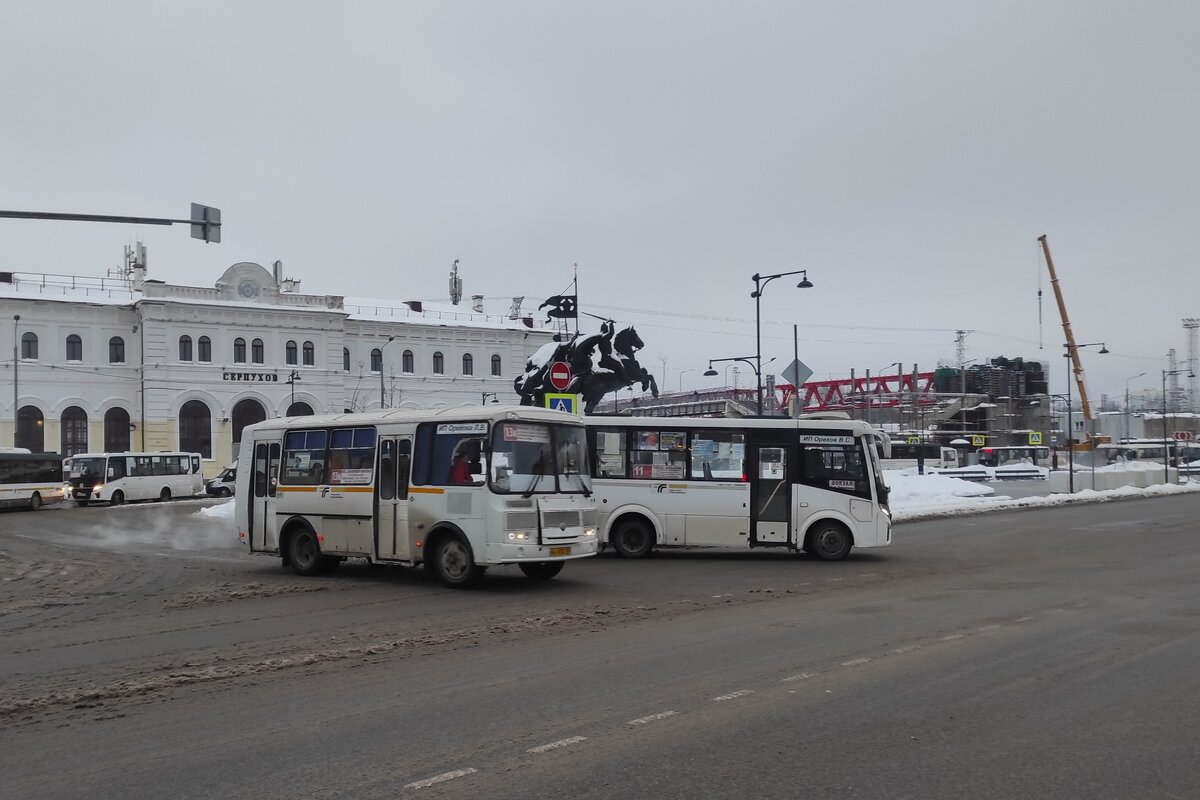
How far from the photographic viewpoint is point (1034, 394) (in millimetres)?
91250

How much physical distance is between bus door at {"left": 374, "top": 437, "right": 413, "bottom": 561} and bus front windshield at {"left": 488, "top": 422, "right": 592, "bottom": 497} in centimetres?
169

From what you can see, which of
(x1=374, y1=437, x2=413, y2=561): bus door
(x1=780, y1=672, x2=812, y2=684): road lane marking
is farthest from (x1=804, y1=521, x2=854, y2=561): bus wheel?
(x1=780, y1=672, x2=812, y2=684): road lane marking

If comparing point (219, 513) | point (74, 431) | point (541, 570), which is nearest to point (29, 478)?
point (219, 513)

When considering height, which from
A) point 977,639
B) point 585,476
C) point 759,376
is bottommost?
point 977,639

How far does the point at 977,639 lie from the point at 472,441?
738 centimetres

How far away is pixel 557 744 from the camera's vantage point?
645 centimetres

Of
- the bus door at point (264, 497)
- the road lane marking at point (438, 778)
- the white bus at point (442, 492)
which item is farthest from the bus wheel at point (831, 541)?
the road lane marking at point (438, 778)

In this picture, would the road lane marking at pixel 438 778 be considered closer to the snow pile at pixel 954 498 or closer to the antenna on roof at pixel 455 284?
the snow pile at pixel 954 498

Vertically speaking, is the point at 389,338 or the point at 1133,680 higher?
the point at 389,338

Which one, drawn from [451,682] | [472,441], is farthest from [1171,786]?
[472,441]

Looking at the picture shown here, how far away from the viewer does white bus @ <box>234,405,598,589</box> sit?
14.4 m

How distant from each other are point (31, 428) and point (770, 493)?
5705 cm

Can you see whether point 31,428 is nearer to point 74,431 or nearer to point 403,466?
point 74,431

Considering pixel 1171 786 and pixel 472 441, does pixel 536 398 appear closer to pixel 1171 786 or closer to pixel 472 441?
pixel 472 441
